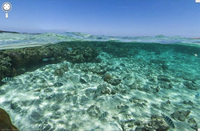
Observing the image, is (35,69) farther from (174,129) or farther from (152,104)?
(174,129)

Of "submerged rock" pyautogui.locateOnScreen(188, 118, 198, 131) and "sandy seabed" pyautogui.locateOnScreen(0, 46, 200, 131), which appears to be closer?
"sandy seabed" pyautogui.locateOnScreen(0, 46, 200, 131)

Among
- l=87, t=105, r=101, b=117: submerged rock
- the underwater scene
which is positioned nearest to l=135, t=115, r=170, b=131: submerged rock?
the underwater scene

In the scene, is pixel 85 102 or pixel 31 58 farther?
pixel 31 58

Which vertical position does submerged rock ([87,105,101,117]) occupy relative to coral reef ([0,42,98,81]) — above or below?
below

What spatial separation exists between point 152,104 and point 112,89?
2.35 m

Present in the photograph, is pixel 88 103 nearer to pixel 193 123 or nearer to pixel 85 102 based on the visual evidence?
pixel 85 102

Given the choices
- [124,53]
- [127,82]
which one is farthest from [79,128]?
[124,53]

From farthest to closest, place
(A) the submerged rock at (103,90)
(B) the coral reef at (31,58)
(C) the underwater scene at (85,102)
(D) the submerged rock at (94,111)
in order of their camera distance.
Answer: (B) the coral reef at (31,58) → (A) the submerged rock at (103,90) → (D) the submerged rock at (94,111) → (C) the underwater scene at (85,102)

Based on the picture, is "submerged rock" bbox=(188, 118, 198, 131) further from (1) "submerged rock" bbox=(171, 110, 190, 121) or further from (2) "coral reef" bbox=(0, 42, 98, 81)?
(2) "coral reef" bbox=(0, 42, 98, 81)

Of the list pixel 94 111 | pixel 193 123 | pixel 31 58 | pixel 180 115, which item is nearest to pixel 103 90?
pixel 94 111

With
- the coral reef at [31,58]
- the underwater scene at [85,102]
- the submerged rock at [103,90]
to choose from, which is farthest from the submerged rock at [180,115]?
the coral reef at [31,58]

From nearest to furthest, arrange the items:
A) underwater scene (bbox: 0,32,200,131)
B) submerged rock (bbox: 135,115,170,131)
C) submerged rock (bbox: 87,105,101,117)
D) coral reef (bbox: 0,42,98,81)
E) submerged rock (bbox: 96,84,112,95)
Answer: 1. submerged rock (bbox: 135,115,170,131)
2. underwater scene (bbox: 0,32,200,131)
3. submerged rock (bbox: 87,105,101,117)
4. submerged rock (bbox: 96,84,112,95)
5. coral reef (bbox: 0,42,98,81)

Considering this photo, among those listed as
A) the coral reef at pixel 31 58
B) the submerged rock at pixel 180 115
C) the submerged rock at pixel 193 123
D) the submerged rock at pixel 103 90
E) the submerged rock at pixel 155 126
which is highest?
the coral reef at pixel 31 58

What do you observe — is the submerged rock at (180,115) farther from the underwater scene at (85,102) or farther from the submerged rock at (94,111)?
the submerged rock at (94,111)
